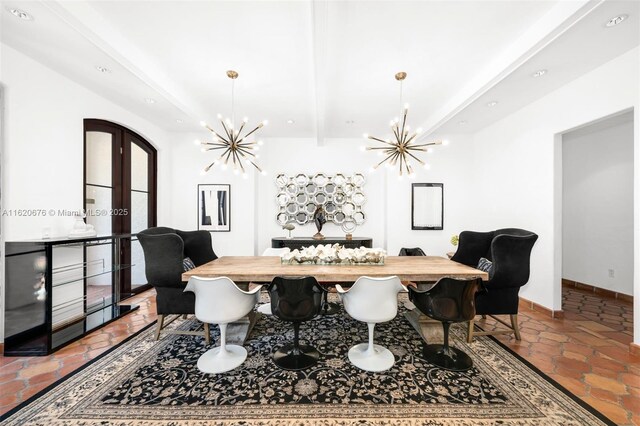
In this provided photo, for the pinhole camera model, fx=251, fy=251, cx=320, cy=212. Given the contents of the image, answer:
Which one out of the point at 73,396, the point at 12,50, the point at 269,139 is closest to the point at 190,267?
the point at 73,396

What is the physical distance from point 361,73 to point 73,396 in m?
4.13

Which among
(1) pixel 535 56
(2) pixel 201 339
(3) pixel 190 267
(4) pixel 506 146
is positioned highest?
(1) pixel 535 56

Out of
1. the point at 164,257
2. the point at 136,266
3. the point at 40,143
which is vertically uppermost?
the point at 40,143

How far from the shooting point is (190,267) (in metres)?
2.91

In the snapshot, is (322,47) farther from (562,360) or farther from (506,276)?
(562,360)

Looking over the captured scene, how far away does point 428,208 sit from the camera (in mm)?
5324

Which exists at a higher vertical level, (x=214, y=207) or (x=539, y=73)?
(x=539, y=73)

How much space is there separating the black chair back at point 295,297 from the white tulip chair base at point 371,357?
25.1 inches

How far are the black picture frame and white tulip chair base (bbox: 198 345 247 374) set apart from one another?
412 centimetres

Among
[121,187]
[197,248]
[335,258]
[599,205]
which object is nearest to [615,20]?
[335,258]

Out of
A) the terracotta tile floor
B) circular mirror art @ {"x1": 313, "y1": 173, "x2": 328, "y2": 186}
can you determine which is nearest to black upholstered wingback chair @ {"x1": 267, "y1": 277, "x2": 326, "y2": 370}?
the terracotta tile floor

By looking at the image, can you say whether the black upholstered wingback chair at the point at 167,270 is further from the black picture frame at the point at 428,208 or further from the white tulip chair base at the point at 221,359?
the black picture frame at the point at 428,208

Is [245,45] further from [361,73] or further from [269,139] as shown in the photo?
[269,139]

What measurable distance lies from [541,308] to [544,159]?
2.11 meters
